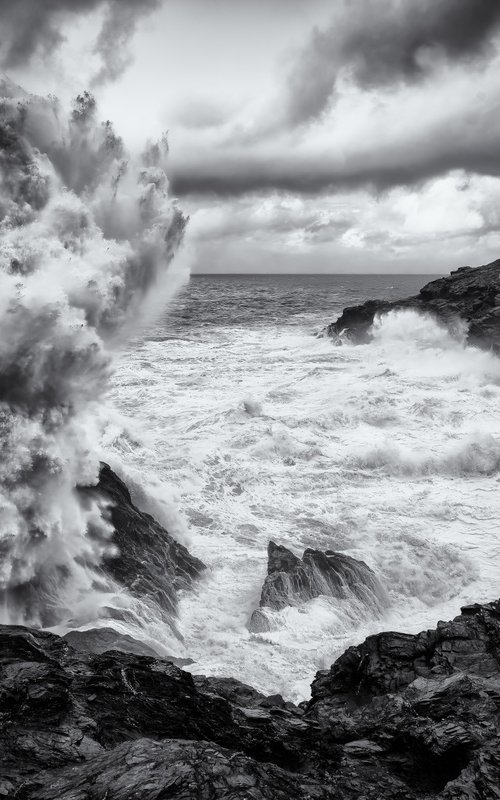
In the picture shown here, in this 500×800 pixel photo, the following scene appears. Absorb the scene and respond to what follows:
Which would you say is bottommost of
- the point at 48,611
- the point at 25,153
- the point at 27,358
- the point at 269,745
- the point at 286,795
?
the point at 48,611

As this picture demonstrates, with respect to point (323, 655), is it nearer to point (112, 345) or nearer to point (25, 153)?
point (112, 345)

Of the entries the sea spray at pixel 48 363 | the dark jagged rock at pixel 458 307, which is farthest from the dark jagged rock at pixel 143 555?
the dark jagged rock at pixel 458 307

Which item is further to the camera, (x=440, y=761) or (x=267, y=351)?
(x=267, y=351)

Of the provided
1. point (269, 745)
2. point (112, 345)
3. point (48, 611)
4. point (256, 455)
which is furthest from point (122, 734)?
point (256, 455)

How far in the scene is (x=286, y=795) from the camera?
18.2ft

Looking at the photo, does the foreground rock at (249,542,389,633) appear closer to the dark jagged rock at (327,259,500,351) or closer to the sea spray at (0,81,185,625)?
the sea spray at (0,81,185,625)

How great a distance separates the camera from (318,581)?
14594 mm

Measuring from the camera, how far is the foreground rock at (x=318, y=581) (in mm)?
14141

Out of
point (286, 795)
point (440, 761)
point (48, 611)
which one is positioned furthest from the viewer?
point (48, 611)

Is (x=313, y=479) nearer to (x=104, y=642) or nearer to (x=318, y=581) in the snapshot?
(x=318, y=581)

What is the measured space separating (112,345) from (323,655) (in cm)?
1034

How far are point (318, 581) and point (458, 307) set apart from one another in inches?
1385

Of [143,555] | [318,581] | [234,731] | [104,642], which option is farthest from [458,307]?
[234,731]

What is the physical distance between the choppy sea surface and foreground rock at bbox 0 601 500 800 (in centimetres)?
344
